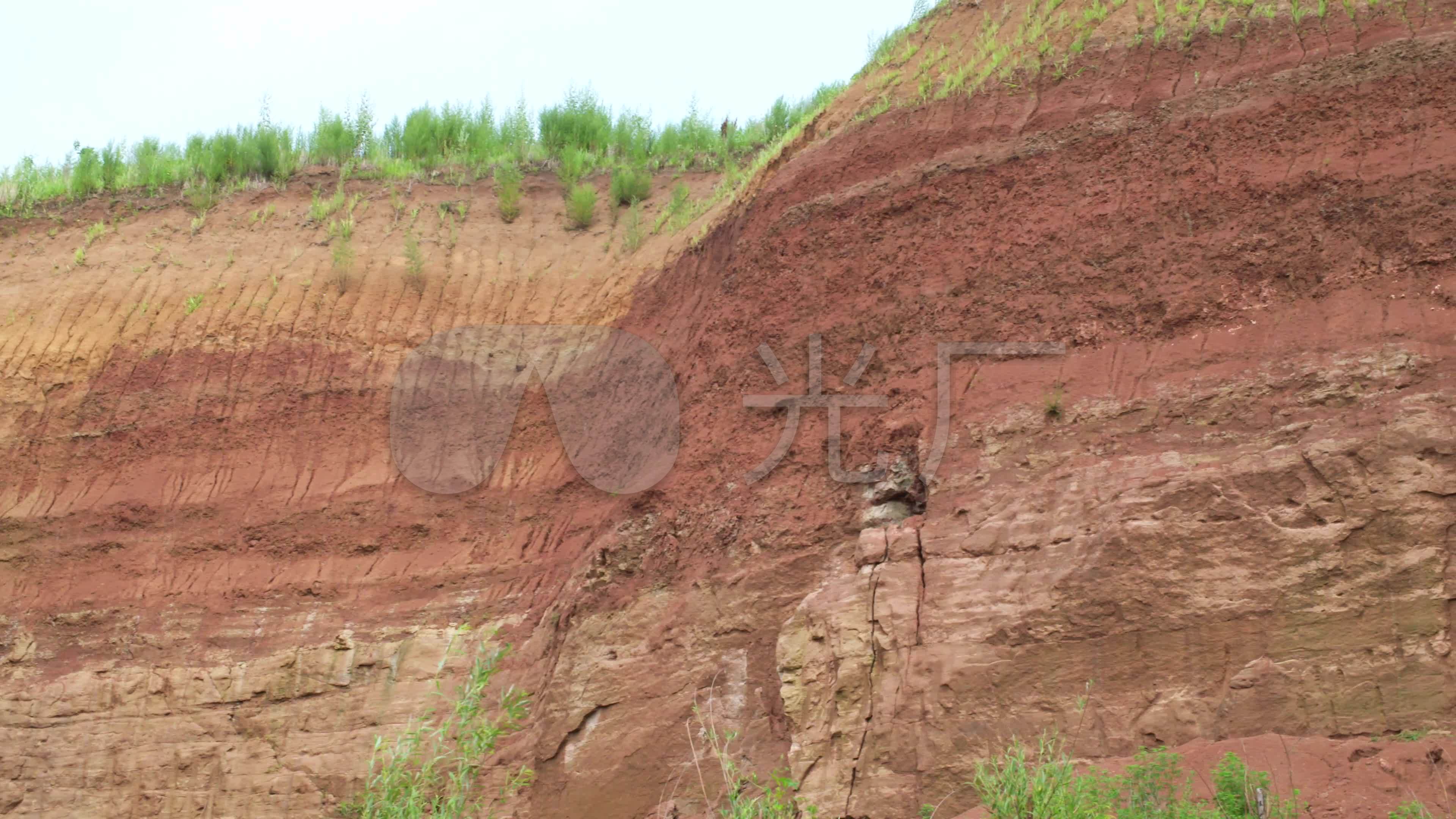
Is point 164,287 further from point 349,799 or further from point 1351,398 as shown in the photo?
point 1351,398

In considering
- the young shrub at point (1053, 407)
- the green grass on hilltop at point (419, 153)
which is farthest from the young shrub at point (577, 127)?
the young shrub at point (1053, 407)

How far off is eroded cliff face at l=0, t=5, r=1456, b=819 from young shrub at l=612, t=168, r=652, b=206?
163 centimetres

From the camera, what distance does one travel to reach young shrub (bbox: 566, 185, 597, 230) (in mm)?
19094

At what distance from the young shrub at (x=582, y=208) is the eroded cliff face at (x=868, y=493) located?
99cm

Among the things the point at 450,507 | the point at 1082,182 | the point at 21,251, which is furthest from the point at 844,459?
the point at 21,251

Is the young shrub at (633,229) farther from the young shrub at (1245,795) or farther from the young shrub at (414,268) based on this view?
the young shrub at (1245,795)

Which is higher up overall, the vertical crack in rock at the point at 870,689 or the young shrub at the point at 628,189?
the young shrub at the point at 628,189

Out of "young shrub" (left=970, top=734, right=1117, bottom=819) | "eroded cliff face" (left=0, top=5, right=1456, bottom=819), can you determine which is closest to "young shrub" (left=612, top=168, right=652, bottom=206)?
"eroded cliff face" (left=0, top=5, right=1456, bottom=819)

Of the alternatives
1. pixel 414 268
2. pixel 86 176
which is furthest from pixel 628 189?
pixel 86 176

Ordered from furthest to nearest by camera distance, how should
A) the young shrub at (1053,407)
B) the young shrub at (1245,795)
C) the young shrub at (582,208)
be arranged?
the young shrub at (582,208)
the young shrub at (1053,407)
the young shrub at (1245,795)

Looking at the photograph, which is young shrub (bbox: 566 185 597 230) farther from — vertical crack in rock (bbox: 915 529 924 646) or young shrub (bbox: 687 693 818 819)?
vertical crack in rock (bbox: 915 529 924 646)

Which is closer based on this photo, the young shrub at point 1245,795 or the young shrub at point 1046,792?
the young shrub at point 1245,795

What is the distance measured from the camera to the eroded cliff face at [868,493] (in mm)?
9438

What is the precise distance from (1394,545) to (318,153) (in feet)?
54.8
